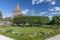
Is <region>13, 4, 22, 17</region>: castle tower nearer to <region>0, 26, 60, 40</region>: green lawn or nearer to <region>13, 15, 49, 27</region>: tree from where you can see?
<region>13, 15, 49, 27</region>: tree

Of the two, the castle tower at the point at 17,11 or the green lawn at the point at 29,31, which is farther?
the castle tower at the point at 17,11

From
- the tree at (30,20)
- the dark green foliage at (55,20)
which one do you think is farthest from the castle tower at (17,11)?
the dark green foliage at (55,20)

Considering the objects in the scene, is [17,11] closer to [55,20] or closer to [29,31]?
[29,31]

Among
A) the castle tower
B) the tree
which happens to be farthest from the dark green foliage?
the castle tower

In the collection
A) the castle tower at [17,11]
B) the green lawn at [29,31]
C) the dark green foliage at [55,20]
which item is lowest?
the green lawn at [29,31]

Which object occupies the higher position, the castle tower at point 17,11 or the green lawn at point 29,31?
the castle tower at point 17,11

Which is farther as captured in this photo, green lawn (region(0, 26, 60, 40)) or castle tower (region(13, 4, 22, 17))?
castle tower (region(13, 4, 22, 17))

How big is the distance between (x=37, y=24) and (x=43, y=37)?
1.26 ft

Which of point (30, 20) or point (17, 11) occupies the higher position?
point (17, 11)

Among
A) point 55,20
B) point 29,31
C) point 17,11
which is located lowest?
point 29,31

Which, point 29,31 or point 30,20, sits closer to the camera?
point 29,31

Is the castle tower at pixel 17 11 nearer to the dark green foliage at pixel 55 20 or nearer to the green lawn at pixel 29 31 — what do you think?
the green lawn at pixel 29 31

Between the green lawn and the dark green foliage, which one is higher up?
the dark green foliage

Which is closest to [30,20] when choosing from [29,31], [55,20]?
[29,31]
